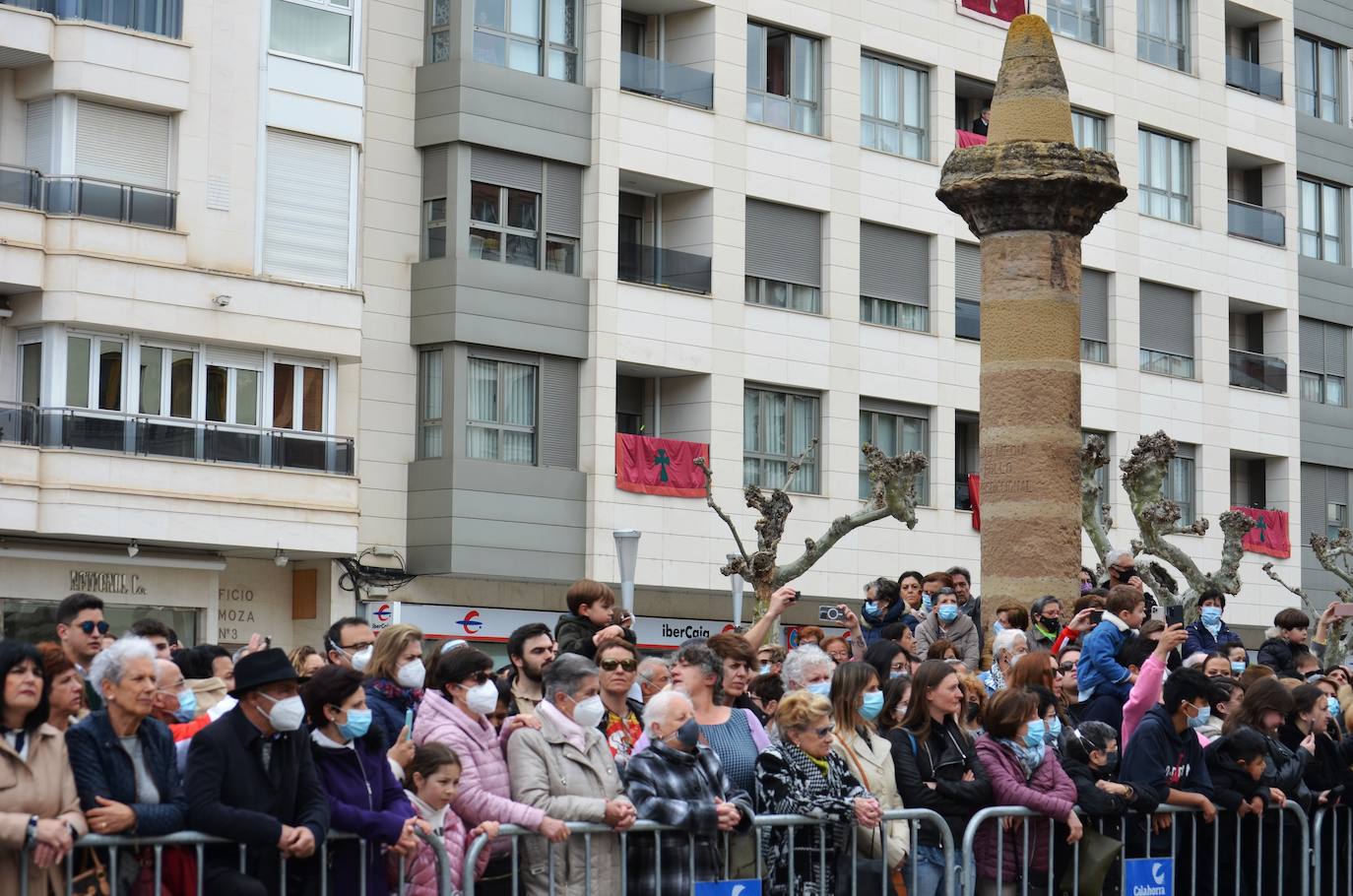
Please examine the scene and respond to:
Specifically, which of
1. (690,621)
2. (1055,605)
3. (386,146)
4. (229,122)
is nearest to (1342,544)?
(690,621)

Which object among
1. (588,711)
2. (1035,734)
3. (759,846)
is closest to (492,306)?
(1035,734)

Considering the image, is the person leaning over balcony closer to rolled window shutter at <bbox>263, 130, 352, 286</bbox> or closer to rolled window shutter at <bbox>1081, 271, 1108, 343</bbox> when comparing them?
rolled window shutter at <bbox>263, 130, 352, 286</bbox>

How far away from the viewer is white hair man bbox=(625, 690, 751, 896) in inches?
432

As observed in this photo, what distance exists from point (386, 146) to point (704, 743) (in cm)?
2345

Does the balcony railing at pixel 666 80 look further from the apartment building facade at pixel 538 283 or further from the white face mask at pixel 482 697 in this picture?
the white face mask at pixel 482 697

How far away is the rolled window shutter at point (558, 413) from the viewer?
1369 inches

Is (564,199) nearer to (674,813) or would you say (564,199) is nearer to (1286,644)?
(1286,644)

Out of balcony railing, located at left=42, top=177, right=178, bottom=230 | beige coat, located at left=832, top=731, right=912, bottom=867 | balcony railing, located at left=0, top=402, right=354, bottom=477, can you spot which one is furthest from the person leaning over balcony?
balcony railing, located at left=42, top=177, right=178, bottom=230

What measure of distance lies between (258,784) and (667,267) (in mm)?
27470

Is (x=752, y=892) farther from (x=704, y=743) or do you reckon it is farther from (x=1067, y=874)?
(x=1067, y=874)

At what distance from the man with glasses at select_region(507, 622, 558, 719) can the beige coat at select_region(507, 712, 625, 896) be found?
902mm

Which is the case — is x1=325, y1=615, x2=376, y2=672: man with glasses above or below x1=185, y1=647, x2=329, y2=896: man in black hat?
above

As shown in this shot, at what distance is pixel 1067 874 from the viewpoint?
12914mm

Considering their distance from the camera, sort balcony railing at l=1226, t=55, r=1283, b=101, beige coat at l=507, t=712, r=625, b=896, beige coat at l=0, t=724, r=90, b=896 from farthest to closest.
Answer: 1. balcony railing at l=1226, t=55, r=1283, b=101
2. beige coat at l=507, t=712, r=625, b=896
3. beige coat at l=0, t=724, r=90, b=896
